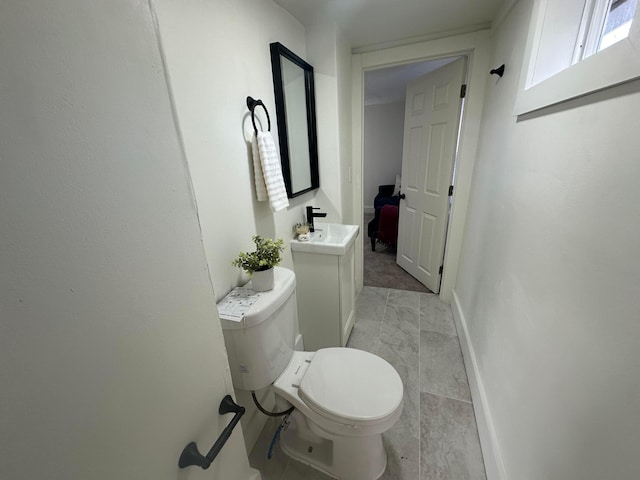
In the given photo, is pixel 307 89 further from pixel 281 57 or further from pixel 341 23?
pixel 341 23

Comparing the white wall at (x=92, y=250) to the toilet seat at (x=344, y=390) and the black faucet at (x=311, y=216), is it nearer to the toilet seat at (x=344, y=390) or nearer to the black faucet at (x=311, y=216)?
the toilet seat at (x=344, y=390)

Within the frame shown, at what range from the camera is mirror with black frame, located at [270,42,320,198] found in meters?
1.35

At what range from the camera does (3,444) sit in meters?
0.28

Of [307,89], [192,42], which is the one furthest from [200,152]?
[307,89]

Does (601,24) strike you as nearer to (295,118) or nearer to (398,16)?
(398,16)

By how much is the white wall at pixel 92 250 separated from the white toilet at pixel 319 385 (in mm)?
436

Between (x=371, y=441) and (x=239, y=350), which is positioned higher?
(x=239, y=350)

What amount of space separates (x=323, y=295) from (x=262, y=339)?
668 mm

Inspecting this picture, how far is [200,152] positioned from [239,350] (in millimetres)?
739

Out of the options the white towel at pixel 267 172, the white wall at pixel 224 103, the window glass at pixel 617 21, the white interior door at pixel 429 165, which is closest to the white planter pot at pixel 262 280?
the white wall at pixel 224 103

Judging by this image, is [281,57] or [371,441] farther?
[281,57]

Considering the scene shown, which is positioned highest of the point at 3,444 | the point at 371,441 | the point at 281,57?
the point at 281,57

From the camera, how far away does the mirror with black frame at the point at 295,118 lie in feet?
4.43

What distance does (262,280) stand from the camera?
105 centimetres
